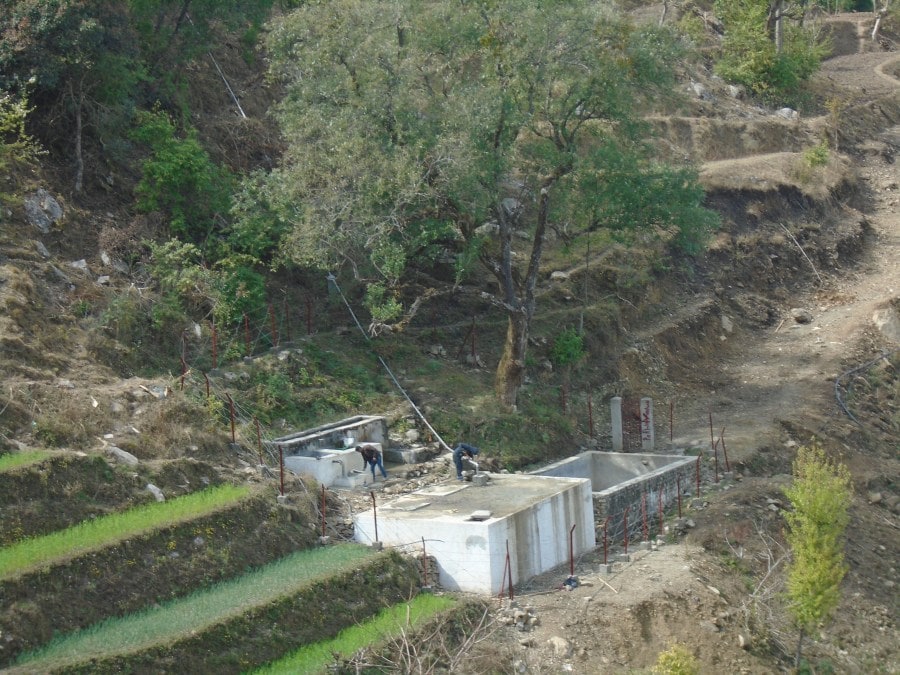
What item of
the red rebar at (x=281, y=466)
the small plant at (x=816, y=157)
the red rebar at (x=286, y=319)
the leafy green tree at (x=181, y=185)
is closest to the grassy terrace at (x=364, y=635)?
the red rebar at (x=281, y=466)

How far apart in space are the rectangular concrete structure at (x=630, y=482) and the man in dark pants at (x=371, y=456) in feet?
11.6

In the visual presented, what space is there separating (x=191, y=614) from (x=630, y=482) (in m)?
9.91

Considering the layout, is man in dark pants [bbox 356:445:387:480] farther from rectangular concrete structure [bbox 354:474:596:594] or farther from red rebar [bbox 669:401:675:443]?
red rebar [bbox 669:401:675:443]

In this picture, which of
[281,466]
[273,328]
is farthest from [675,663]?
[273,328]

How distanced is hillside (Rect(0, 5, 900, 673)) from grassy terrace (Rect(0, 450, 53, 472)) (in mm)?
176

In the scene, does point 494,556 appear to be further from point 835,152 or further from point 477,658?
point 835,152

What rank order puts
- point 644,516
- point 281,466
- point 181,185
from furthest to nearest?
point 181,185, point 644,516, point 281,466

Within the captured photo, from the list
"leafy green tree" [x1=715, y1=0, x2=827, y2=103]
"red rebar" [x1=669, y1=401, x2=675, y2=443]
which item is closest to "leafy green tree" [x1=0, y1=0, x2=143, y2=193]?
"red rebar" [x1=669, y1=401, x2=675, y2=443]

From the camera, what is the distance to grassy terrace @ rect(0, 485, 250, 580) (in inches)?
585

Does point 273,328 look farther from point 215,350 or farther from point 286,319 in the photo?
point 215,350

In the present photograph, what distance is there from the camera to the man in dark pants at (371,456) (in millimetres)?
21594

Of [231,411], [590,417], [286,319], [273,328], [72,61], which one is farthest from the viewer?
[590,417]

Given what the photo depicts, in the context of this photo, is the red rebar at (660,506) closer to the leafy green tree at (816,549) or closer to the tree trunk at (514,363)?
the leafy green tree at (816,549)

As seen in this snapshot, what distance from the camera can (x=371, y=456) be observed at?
2161 cm
